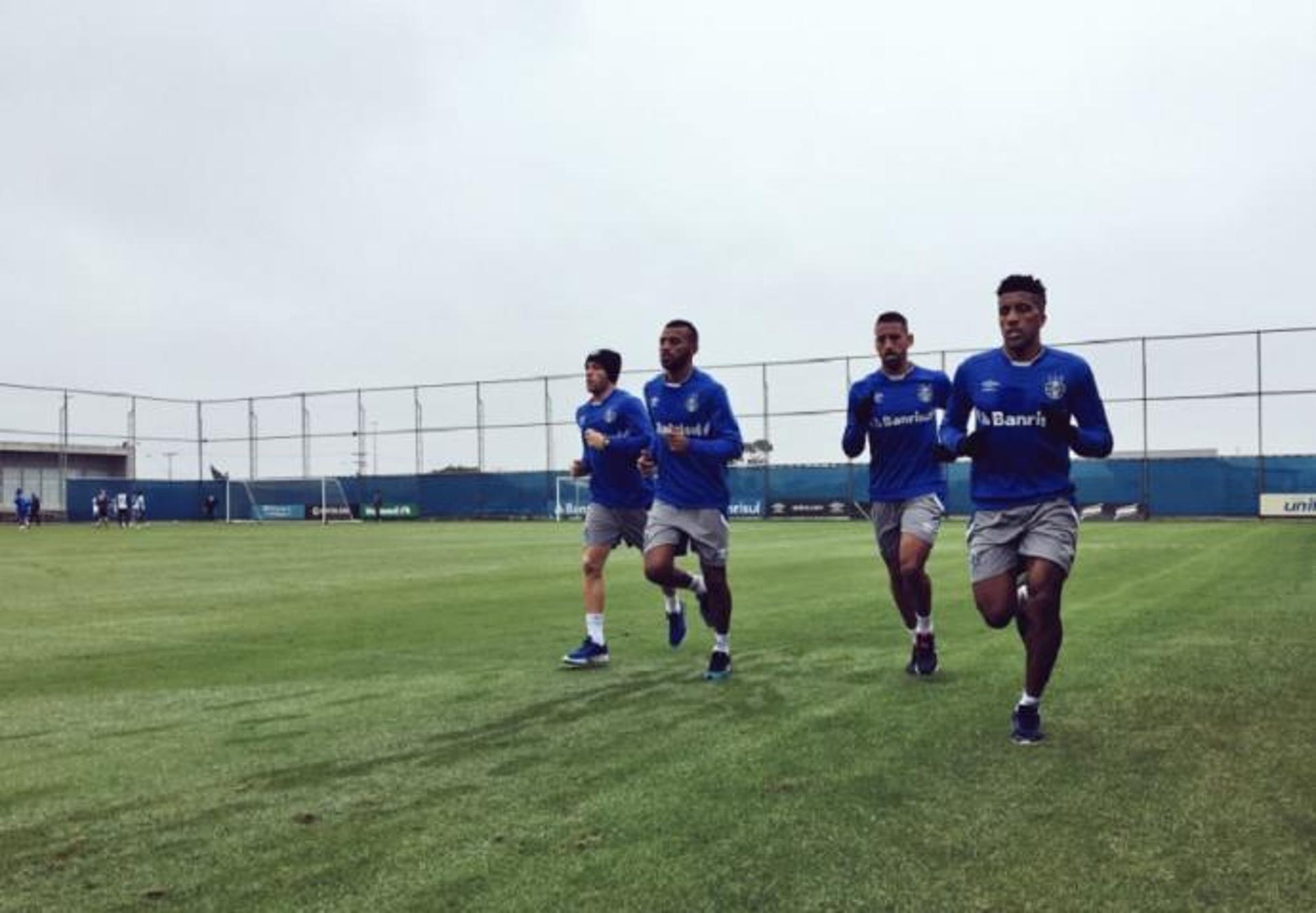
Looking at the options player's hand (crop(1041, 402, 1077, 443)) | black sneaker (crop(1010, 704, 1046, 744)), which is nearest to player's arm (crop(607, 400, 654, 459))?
player's hand (crop(1041, 402, 1077, 443))

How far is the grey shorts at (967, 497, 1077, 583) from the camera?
5.54 meters

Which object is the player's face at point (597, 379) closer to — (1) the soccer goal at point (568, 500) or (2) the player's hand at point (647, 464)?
(2) the player's hand at point (647, 464)

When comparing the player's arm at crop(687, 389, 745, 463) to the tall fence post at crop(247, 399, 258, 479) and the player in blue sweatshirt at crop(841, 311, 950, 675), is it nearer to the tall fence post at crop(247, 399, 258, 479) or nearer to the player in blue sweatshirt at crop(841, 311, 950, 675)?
the player in blue sweatshirt at crop(841, 311, 950, 675)

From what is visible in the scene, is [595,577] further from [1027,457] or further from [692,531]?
[1027,457]

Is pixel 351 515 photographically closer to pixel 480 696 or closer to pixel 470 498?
pixel 470 498

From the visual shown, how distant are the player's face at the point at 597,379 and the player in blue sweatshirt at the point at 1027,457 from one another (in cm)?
311

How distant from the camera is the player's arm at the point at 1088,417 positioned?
18.1ft

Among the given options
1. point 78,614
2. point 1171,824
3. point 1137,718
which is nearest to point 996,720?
point 1137,718

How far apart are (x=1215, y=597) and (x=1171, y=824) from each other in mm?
8511

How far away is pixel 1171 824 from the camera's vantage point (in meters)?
3.90

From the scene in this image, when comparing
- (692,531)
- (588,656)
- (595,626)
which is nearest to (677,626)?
(595,626)

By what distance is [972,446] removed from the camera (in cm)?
571

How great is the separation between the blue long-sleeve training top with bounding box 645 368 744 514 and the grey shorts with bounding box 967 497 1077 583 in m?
1.99

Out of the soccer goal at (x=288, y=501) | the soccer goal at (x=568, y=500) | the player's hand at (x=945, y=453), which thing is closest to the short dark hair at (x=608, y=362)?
the player's hand at (x=945, y=453)
